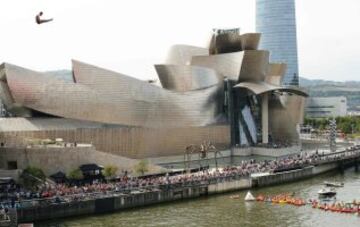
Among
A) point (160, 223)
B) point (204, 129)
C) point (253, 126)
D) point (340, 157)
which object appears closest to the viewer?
point (160, 223)

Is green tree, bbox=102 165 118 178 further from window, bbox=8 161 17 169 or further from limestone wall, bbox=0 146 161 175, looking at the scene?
window, bbox=8 161 17 169

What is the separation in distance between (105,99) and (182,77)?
44.3 ft

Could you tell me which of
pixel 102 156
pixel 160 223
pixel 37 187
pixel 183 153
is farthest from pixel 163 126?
pixel 160 223

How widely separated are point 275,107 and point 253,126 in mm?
5238

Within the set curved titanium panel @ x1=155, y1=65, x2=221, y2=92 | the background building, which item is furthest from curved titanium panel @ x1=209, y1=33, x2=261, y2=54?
the background building

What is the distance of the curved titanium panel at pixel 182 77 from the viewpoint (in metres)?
72.4

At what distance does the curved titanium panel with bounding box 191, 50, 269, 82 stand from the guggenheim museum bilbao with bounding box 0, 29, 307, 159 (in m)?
0.12

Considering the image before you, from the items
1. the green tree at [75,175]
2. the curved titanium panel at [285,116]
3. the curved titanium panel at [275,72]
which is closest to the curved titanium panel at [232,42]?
the curved titanium panel at [285,116]

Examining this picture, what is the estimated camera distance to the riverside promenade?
3981cm

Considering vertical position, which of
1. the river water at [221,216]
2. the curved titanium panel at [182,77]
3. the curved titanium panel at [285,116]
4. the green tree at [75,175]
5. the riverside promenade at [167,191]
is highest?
the curved titanium panel at [182,77]

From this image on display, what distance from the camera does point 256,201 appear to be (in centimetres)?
4572

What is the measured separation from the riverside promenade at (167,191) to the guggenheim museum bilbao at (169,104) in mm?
12738

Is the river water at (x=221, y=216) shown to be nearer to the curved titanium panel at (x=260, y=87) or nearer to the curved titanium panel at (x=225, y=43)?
the curved titanium panel at (x=260, y=87)

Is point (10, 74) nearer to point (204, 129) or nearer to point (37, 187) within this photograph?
point (37, 187)
